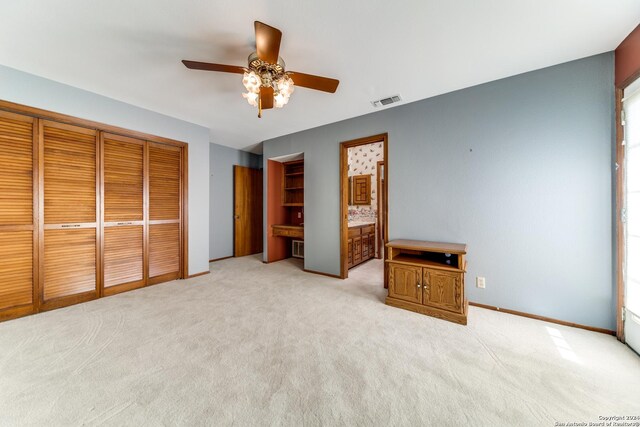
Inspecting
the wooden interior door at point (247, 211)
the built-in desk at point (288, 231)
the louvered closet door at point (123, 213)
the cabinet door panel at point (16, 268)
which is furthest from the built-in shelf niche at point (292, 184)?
the cabinet door panel at point (16, 268)

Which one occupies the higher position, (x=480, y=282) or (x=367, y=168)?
(x=367, y=168)

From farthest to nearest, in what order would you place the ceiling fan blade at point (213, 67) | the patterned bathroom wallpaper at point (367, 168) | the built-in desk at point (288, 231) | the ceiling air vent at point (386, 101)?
the patterned bathroom wallpaper at point (367, 168) → the built-in desk at point (288, 231) → the ceiling air vent at point (386, 101) → the ceiling fan blade at point (213, 67)

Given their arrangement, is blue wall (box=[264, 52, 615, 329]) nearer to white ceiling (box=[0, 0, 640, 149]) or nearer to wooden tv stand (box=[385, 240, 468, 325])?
A: white ceiling (box=[0, 0, 640, 149])

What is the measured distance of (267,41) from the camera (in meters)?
1.61

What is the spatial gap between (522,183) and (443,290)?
1.44 metres

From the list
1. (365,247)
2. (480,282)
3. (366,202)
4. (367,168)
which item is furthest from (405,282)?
(367,168)

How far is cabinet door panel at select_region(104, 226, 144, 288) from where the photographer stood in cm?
299

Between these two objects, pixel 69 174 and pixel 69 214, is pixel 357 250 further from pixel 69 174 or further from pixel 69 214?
pixel 69 174

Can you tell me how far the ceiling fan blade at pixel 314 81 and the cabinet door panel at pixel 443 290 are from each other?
7.04 ft

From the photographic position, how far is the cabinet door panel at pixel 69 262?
257 centimetres

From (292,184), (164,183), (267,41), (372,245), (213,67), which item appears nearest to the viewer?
(267,41)

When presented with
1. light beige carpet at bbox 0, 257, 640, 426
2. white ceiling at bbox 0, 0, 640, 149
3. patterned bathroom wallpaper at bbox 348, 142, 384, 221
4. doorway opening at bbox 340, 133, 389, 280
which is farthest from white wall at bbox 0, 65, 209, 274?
patterned bathroom wallpaper at bbox 348, 142, 384, 221

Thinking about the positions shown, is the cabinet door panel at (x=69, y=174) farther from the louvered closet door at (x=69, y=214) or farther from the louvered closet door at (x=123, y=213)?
the louvered closet door at (x=123, y=213)

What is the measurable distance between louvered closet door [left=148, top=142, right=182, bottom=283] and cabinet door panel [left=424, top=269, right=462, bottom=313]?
3.77 metres
